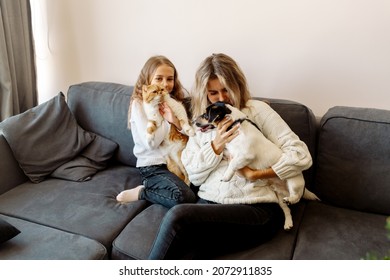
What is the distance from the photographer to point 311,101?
6.01 feet

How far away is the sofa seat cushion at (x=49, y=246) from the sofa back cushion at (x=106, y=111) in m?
0.67

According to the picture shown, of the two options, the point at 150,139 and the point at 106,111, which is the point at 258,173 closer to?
the point at 150,139

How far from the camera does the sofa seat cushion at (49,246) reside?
129 cm

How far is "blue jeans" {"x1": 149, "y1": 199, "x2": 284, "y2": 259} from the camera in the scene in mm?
1256

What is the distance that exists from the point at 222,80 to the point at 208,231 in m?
0.66

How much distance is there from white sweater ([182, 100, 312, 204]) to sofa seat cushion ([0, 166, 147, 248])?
0.36 m

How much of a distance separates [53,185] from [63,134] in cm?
32

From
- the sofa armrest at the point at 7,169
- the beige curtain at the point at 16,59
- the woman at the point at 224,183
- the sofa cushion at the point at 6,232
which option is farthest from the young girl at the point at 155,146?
the beige curtain at the point at 16,59

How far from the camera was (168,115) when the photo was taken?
170 centimetres

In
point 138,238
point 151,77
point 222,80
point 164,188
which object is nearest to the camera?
point 138,238

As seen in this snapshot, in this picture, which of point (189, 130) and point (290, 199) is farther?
point (189, 130)

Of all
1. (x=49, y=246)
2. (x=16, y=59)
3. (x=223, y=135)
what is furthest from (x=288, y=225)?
(x=16, y=59)
